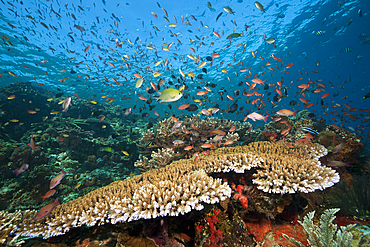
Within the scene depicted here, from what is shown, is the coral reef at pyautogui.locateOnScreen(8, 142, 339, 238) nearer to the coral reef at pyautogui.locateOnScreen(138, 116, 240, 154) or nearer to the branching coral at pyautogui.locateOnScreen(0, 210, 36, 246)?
the branching coral at pyautogui.locateOnScreen(0, 210, 36, 246)

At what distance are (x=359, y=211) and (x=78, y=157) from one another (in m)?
11.6

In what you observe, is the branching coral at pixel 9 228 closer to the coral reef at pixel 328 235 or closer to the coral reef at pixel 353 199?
the coral reef at pixel 328 235

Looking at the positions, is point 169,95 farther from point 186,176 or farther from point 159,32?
point 159,32

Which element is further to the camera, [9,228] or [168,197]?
[9,228]

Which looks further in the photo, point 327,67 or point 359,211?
point 327,67

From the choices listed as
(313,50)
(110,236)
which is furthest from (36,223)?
(313,50)

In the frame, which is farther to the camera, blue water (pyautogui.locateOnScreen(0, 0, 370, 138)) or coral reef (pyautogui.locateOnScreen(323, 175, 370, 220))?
blue water (pyautogui.locateOnScreen(0, 0, 370, 138))

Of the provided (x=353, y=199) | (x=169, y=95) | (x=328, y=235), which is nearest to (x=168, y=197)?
(x=169, y=95)

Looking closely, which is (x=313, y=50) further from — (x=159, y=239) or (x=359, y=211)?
(x=159, y=239)

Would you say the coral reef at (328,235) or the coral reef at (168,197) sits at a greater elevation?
the coral reef at (168,197)

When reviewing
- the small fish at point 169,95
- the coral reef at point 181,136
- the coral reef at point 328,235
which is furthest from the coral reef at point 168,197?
the coral reef at point 181,136

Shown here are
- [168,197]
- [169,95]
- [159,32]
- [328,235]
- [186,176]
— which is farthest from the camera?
[159,32]

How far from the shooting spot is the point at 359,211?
274cm

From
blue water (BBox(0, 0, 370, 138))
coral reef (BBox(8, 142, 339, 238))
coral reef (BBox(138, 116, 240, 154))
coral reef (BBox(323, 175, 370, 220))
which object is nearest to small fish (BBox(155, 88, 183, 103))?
coral reef (BBox(8, 142, 339, 238))
